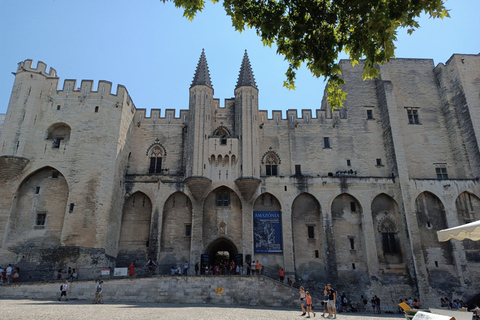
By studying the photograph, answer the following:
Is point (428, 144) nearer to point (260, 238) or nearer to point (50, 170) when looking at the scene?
point (260, 238)

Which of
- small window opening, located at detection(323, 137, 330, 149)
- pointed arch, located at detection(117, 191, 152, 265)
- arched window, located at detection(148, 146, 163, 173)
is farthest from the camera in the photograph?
small window opening, located at detection(323, 137, 330, 149)

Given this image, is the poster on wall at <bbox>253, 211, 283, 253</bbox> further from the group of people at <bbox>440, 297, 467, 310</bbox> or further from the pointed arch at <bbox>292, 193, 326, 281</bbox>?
the group of people at <bbox>440, 297, 467, 310</bbox>

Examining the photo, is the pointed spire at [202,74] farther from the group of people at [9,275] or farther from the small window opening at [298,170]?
the group of people at [9,275]

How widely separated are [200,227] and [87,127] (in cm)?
1108

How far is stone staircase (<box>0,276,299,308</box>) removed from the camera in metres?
20.4

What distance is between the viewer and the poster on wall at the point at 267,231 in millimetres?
26859

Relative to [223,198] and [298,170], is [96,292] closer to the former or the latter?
[223,198]

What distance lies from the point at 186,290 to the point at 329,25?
17.5m

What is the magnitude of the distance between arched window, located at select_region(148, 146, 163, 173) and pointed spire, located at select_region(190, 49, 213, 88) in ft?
20.2

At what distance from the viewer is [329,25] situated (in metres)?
8.30

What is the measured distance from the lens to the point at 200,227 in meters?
26.9

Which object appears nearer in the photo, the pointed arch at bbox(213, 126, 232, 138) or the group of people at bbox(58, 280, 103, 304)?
the group of people at bbox(58, 280, 103, 304)

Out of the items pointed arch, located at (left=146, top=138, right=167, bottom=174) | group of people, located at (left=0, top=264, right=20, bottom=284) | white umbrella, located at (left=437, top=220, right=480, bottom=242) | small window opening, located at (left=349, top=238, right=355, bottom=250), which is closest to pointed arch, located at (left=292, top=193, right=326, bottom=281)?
small window opening, located at (left=349, top=238, right=355, bottom=250)

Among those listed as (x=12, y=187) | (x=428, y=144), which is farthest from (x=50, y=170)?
(x=428, y=144)
